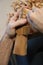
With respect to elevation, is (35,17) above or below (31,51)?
above

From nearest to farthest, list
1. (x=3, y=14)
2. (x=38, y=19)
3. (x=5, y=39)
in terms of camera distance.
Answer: (x=38, y=19)
(x=5, y=39)
(x=3, y=14)

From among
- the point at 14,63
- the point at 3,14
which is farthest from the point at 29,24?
the point at 3,14

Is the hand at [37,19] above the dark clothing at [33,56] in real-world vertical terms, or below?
above

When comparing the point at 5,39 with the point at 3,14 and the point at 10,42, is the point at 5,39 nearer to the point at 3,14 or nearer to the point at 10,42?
the point at 10,42

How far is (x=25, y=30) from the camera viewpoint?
48cm

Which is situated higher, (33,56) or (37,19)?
(37,19)

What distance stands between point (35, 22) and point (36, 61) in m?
0.13

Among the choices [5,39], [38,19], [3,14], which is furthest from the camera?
[3,14]

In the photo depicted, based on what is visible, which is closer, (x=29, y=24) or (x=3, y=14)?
(x=29, y=24)

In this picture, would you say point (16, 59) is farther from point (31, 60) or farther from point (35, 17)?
point (35, 17)

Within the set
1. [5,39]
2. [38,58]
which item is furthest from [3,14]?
[38,58]

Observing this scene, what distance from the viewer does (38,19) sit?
0.41 metres

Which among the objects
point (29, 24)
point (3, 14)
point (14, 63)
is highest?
point (29, 24)

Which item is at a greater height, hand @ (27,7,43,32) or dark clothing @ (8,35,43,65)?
hand @ (27,7,43,32)
